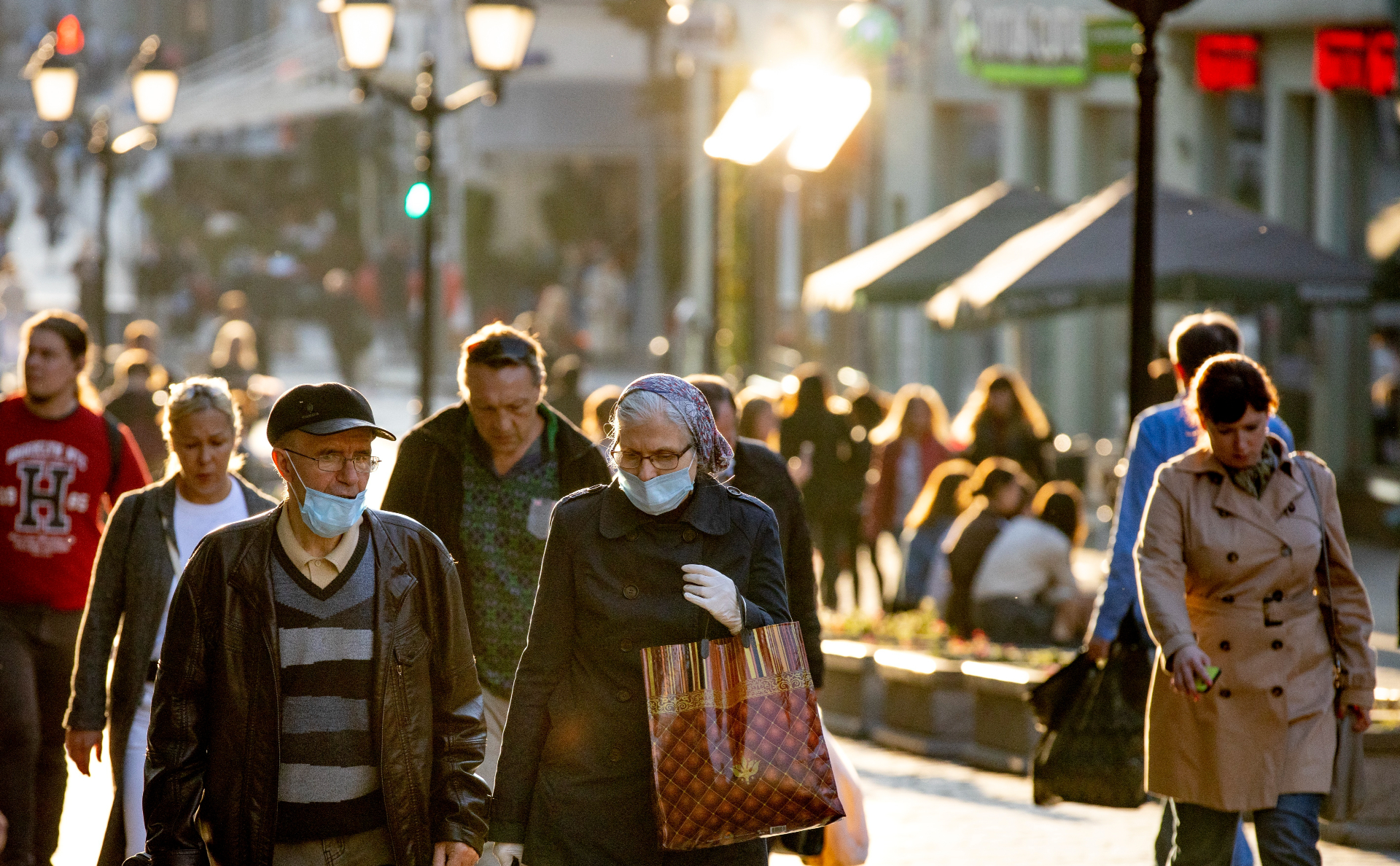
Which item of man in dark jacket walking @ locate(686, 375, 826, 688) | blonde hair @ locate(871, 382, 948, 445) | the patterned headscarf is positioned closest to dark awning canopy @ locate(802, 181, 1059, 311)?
blonde hair @ locate(871, 382, 948, 445)

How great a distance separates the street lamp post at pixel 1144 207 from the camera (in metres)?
8.98

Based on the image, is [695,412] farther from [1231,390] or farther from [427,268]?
[427,268]

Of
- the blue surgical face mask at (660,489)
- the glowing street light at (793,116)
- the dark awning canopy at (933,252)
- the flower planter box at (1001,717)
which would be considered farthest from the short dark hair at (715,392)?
the glowing street light at (793,116)

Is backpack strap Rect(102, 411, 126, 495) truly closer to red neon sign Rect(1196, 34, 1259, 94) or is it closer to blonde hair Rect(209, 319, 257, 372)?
blonde hair Rect(209, 319, 257, 372)

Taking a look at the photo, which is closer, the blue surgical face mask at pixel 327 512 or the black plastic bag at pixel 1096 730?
the blue surgical face mask at pixel 327 512

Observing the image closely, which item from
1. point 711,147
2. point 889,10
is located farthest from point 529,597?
point 889,10

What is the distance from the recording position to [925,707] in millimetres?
10773

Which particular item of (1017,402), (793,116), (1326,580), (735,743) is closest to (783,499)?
(1326,580)

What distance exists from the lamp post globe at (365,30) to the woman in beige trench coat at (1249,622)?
30.2ft

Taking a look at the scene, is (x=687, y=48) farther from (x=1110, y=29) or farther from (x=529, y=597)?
(x=529, y=597)

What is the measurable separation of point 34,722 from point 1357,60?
1356cm

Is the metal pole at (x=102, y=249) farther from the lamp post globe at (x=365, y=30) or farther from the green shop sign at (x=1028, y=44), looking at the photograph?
the green shop sign at (x=1028, y=44)

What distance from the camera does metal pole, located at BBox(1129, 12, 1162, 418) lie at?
355 inches

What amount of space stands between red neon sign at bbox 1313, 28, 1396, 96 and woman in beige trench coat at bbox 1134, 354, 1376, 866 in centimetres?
1258
